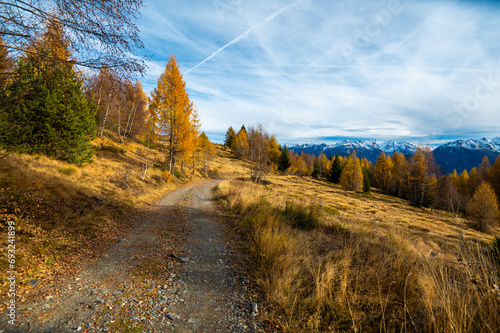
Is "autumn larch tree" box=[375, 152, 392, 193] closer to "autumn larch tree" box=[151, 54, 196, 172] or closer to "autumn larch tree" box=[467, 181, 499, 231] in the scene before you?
"autumn larch tree" box=[467, 181, 499, 231]

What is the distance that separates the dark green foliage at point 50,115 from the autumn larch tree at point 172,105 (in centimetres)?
533

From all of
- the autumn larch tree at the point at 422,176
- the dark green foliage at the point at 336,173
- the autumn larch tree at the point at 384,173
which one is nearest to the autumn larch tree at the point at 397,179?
the autumn larch tree at the point at 384,173

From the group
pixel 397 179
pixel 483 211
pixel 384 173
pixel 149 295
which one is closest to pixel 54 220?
pixel 149 295

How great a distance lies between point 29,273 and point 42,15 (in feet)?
15.8

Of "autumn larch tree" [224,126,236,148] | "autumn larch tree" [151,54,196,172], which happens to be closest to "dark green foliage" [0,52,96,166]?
"autumn larch tree" [151,54,196,172]

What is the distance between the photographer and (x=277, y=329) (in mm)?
2840

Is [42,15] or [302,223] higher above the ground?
[42,15]

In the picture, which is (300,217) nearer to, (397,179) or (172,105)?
(172,105)

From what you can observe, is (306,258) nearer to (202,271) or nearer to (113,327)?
(202,271)

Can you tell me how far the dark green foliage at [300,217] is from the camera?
26.4 feet

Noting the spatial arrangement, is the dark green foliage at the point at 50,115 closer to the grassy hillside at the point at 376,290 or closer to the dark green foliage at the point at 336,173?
the grassy hillside at the point at 376,290

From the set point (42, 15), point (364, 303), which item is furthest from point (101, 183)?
point (364, 303)

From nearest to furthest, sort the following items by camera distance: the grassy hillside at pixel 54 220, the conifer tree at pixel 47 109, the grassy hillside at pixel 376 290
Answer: the grassy hillside at pixel 376 290, the conifer tree at pixel 47 109, the grassy hillside at pixel 54 220

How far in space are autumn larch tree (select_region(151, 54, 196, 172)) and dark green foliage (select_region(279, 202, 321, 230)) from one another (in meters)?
13.3
